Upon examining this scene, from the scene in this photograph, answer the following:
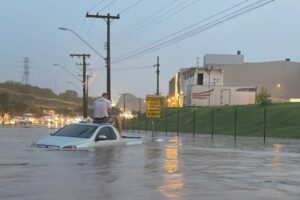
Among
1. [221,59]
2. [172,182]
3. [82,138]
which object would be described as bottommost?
[172,182]

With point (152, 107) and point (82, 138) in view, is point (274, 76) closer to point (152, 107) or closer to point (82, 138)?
point (152, 107)

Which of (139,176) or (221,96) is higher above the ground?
(221,96)

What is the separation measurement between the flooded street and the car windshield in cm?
179

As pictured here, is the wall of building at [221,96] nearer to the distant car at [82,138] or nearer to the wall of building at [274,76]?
the wall of building at [274,76]

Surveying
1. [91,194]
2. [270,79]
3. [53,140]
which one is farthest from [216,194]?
[270,79]

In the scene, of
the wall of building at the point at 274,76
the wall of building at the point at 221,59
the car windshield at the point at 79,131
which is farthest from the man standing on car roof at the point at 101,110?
the wall of building at the point at 221,59

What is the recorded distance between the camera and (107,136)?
2092cm

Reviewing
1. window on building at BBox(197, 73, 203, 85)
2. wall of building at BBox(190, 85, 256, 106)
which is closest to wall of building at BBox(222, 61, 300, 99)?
window on building at BBox(197, 73, 203, 85)

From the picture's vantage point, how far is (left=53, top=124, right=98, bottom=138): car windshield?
66.7ft

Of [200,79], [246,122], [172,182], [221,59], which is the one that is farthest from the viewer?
[221,59]

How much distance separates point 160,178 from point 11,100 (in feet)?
A: 444

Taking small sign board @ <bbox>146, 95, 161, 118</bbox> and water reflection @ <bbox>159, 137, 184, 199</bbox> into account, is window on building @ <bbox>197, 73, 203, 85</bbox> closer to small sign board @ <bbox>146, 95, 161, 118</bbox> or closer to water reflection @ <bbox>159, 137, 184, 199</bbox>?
small sign board @ <bbox>146, 95, 161, 118</bbox>

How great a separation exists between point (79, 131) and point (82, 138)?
0.50m

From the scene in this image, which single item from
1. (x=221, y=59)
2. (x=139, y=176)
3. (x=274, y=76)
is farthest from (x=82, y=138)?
(x=221, y=59)
